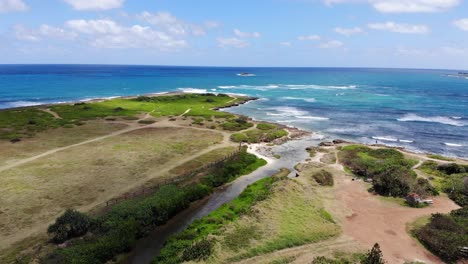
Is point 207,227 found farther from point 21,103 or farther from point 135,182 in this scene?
point 21,103

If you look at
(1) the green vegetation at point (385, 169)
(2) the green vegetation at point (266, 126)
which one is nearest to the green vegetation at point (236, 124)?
(2) the green vegetation at point (266, 126)

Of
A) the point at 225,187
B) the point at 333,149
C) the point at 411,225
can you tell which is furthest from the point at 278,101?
the point at 411,225

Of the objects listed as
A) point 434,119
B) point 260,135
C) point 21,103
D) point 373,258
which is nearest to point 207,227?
point 373,258

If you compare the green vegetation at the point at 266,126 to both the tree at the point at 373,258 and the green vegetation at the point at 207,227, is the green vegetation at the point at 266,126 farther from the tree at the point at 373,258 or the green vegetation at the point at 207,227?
the tree at the point at 373,258

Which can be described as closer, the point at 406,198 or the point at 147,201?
the point at 147,201

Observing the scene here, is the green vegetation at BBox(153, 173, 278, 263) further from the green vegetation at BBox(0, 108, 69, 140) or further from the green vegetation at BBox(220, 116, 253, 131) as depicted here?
the green vegetation at BBox(0, 108, 69, 140)

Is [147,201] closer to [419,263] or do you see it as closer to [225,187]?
[225,187]

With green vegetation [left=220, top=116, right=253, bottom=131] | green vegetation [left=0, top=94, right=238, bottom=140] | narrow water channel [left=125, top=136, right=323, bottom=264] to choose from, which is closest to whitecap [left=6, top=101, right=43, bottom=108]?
green vegetation [left=0, top=94, right=238, bottom=140]
